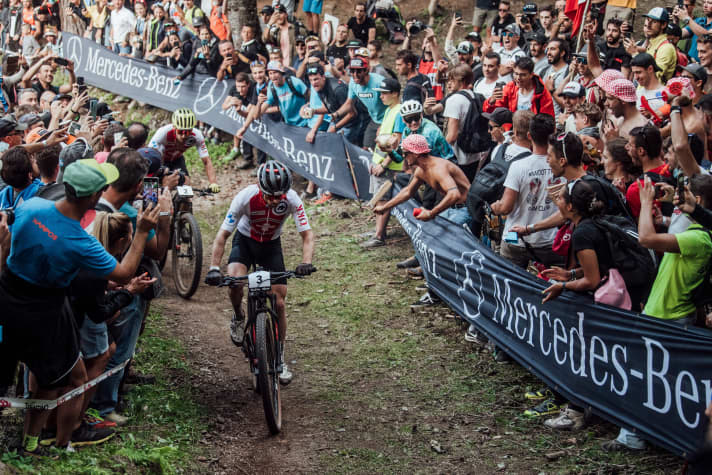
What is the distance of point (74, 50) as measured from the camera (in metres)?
20.9

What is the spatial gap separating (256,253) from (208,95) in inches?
404

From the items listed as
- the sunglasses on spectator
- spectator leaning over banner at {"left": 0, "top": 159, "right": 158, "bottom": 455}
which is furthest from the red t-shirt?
spectator leaning over banner at {"left": 0, "top": 159, "right": 158, "bottom": 455}

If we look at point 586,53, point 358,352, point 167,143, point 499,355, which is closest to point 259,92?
point 167,143

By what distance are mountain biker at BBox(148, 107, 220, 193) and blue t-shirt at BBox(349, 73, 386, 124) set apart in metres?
3.42

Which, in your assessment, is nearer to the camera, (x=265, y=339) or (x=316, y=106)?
(x=265, y=339)

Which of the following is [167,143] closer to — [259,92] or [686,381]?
[259,92]

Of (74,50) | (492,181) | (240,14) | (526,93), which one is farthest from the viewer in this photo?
(74,50)

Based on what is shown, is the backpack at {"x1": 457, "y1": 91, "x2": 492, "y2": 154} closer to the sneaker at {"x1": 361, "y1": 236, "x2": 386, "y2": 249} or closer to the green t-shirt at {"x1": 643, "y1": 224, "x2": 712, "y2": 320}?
the sneaker at {"x1": 361, "y1": 236, "x2": 386, "y2": 249}

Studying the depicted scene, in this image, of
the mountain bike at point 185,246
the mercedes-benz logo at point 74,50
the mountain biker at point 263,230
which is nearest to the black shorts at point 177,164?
the mountain bike at point 185,246

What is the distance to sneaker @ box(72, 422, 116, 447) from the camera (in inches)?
214

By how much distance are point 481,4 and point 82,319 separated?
13931mm

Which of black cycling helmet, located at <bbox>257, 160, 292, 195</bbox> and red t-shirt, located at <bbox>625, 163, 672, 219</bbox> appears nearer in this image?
red t-shirt, located at <bbox>625, 163, 672, 219</bbox>

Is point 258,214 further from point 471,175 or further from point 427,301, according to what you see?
point 471,175

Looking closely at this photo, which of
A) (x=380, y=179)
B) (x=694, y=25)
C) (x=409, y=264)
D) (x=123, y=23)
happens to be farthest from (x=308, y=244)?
(x=123, y=23)
